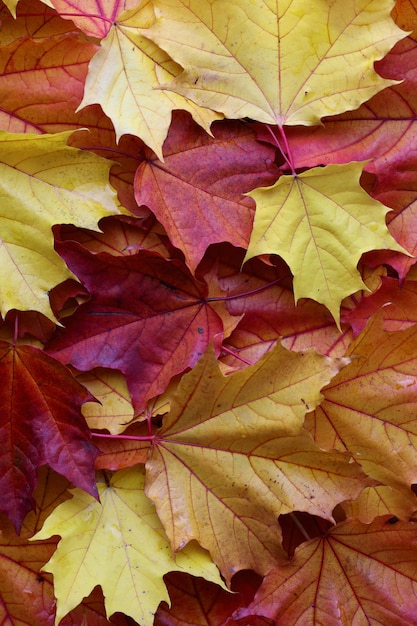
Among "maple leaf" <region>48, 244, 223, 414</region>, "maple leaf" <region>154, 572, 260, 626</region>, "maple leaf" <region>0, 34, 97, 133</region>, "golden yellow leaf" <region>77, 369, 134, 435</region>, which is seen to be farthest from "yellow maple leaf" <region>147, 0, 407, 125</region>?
"maple leaf" <region>154, 572, 260, 626</region>

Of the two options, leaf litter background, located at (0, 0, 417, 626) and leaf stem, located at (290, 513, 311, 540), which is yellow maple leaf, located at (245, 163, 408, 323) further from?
leaf stem, located at (290, 513, 311, 540)

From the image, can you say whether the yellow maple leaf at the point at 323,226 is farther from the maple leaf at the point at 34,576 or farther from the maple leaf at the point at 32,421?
the maple leaf at the point at 34,576

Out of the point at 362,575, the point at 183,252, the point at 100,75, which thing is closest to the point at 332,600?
the point at 362,575

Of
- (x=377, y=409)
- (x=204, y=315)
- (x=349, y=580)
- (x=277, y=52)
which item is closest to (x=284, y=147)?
(x=277, y=52)

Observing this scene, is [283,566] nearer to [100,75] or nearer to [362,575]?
[362,575]

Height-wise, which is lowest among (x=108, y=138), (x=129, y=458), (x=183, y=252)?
(x=129, y=458)

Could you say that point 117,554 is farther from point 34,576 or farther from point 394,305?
point 394,305

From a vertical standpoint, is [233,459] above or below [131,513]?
above
